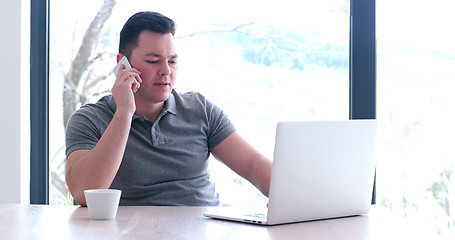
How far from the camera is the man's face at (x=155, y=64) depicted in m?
2.17

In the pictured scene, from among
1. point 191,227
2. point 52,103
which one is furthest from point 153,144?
point 52,103

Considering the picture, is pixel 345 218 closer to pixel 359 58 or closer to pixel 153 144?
pixel 153 144

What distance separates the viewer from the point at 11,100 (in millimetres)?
2795

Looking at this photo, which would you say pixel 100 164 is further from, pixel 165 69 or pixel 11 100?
pixel 11 100

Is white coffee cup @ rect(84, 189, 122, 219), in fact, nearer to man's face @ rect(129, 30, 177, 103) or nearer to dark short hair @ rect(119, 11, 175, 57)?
man's face @ rect(129, 30, 177, 103)

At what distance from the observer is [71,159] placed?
1947mm

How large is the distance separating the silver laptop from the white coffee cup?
0.83ft

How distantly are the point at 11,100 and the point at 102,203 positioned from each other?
1.61 meters

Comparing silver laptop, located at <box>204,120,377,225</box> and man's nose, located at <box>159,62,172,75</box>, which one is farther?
man's nose, located at <box>159,62,172,75</box>

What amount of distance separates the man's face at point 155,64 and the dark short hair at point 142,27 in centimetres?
2

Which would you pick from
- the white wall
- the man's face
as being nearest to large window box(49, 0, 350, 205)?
the white wall

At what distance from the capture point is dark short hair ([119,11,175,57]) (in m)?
2.24

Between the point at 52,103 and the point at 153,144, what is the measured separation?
1.07 metres

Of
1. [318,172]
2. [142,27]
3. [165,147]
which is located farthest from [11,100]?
[318,172]
